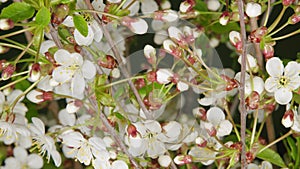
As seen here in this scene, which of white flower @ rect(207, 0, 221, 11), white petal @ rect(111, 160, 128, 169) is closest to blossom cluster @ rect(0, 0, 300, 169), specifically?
white petal @ rect(111, 160, 128, 169)

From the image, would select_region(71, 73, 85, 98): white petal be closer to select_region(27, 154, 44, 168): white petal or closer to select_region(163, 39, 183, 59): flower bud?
select_region(163, 39, 183, 59): flower bud

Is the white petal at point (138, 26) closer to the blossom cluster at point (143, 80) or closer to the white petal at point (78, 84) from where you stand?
the blossom cluster at point (143, 80)

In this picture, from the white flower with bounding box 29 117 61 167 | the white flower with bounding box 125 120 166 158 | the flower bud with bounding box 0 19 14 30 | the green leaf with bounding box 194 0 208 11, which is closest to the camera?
the flower bud with bounding box 0 19 14 30

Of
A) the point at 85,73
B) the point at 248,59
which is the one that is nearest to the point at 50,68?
the point at 85,73

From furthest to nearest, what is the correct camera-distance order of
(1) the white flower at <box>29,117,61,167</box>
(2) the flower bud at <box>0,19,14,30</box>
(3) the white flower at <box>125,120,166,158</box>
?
(1) the white flower at <box>29,117,61,167</box>, (3) the white flower at <box>125,120,166,158</box>, (2) the flower bud at <box>0,19,14,30</box>

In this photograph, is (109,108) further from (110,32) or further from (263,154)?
(263,154)

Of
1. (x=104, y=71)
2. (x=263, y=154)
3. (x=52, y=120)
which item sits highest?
(x=104, y=71)
